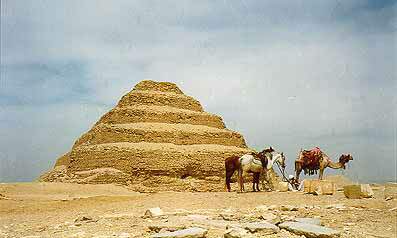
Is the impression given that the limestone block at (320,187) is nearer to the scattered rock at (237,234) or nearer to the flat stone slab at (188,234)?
the scattered rock at (237,234)

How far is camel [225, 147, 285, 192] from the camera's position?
1934cm

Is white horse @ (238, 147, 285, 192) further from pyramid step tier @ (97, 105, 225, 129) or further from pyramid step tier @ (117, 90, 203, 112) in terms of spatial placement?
pyramid step tier @ (117, 90, 203, 112)

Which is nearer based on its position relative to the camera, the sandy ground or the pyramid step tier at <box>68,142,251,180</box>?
the sandy ground

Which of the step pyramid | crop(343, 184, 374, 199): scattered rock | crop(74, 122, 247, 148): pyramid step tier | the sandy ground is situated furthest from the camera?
crop(74, 122, 247, 148): pyramid step tier

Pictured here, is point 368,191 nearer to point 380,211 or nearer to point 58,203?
point 380,211

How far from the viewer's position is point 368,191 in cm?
1333

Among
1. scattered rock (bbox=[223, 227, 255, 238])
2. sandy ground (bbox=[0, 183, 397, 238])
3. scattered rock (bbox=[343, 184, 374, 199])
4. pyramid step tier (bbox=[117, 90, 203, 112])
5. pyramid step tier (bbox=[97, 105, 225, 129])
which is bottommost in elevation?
sandy ground (bbox=[0, 183, 397, 238])

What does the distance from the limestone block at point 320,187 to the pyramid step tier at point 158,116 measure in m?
14.3

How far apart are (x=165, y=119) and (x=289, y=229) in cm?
2255

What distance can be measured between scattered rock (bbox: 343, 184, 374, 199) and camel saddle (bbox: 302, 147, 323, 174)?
6.06m

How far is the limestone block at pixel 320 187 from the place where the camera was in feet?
50.6

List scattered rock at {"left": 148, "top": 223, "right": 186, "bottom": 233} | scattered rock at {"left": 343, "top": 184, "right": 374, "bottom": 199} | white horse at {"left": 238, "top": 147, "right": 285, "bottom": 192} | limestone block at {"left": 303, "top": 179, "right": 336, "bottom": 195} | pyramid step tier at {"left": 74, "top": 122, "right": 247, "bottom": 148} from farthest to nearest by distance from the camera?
pyramid step tier at {"left": 74, "top": 122, "right": 247, "bottom": 148}
white horse at {"left": 238, "top": 147, "right": 285, "bottom": 192}
limestone block at {"left": 303, "top": 179, "right": 336, "bottom": 195}
scattered rock at {"left": 343, "top": 184, "right": 374, "bottom": 199}
scattered rock at {"left": 148, "top": 223, "right": 186, "bottom": 233}

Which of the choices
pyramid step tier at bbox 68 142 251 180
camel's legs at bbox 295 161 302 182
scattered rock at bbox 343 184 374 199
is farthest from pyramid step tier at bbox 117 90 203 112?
scattered rock at bbox 343 184 374 199

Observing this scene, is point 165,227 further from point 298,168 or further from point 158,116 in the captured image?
point 158,116
